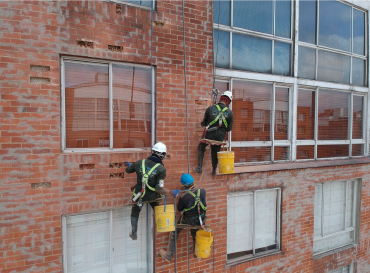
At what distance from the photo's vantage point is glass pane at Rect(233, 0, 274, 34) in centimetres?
577

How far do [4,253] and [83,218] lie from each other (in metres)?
1.17

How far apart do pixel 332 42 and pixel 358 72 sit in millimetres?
1534

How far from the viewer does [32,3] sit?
3781mm

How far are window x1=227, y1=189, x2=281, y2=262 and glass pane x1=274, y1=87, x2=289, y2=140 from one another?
1.47 m

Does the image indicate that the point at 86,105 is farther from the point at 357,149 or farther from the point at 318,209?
the point at 357,149

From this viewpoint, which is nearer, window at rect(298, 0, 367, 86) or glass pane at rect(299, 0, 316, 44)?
glass pane at rect(299, 0, 316, 44)

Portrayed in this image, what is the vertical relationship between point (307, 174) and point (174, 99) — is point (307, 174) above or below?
below

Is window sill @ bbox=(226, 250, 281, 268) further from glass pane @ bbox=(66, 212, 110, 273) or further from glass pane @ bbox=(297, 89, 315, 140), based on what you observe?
glass pane @ bbox=(297, 89, 315, 140)

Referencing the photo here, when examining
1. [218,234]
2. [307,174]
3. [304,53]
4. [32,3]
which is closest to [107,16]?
[32,3]

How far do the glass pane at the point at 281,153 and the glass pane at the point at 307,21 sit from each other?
3.02m

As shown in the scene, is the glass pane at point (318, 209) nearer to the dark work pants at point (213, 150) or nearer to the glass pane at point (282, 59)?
the glass pane at point (282, 59)

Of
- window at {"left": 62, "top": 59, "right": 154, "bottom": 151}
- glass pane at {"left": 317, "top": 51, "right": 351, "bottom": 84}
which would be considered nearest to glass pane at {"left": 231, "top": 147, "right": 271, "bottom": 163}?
window at {"left": 62, "top": 59, "right": 154, "bottom": 151}

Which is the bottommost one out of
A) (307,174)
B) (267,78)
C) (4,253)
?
(4,253)

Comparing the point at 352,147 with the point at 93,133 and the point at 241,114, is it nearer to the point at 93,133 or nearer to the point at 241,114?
the point at 241,114
